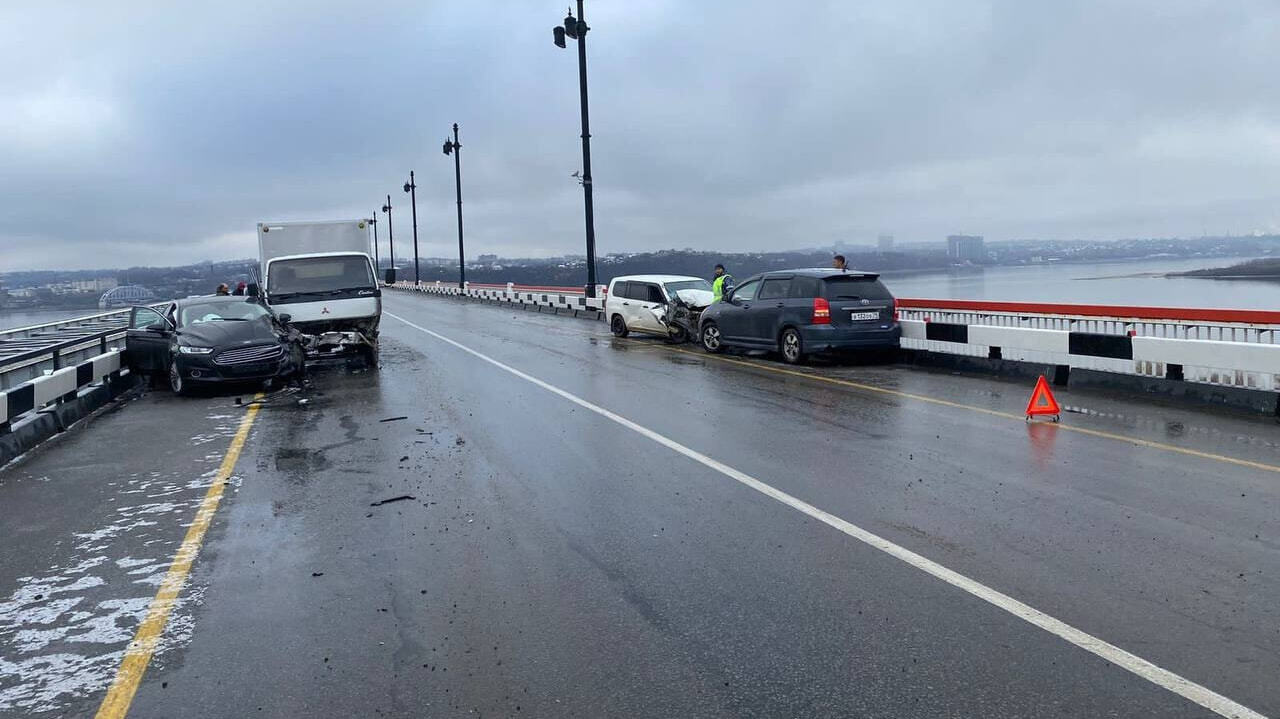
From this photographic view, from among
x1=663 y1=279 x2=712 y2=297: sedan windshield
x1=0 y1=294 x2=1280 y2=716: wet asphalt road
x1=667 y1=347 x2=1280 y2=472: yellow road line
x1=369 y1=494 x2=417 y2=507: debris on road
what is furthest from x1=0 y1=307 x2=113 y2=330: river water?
x1=663 y1=279 x2=712 y2=297: sedan windshield

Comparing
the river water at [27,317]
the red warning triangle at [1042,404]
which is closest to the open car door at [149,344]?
the river water at [27,317]

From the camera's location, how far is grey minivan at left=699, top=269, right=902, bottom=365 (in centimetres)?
1775

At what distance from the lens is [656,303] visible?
24.8 meters

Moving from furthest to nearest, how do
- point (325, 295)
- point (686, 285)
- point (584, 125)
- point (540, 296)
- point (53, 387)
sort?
1. point (540, 296)
2. point (584, 125)
3. point (686, 285)
4. point (325, 295)
5. point (53, 387)

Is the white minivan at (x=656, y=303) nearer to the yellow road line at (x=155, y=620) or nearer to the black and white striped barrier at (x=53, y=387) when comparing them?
the black and white striped barrier at (x=53, y=387)

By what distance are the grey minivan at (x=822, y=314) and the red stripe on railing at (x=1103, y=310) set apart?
11.6 feet

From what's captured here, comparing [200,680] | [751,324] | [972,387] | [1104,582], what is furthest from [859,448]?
[751,324]

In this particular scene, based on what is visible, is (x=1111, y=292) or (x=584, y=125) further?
(x=584, y=125)

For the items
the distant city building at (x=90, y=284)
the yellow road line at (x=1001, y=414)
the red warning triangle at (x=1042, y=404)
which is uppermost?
the distant city building at (x=90, y=284)

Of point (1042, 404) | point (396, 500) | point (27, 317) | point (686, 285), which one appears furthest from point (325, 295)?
point (1042, 404)

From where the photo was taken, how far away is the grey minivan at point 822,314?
58.2 ft

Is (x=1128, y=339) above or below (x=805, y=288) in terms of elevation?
below

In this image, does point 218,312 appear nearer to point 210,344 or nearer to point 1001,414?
point 210,344

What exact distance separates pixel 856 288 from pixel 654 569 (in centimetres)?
1311
